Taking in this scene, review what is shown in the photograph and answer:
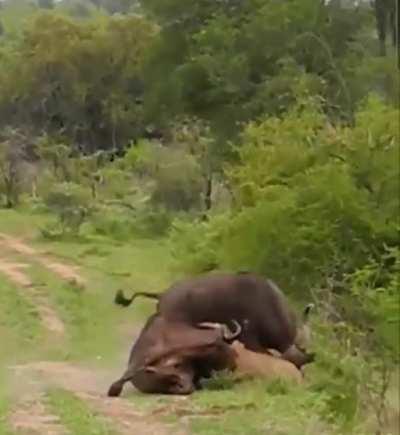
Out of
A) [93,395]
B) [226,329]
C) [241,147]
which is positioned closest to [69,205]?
[241,147]

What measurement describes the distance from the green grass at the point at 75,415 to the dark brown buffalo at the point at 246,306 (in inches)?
82.0

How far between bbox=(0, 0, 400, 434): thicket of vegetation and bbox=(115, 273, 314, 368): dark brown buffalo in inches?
48.2

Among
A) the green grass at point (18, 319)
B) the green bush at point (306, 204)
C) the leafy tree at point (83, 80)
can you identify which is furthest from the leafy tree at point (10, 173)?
the green bush at point (306, 204)

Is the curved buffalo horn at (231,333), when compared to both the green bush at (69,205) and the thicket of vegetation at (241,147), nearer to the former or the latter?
the thicket of vegetation at (241,147)

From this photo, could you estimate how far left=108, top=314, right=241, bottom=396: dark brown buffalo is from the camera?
509 inches

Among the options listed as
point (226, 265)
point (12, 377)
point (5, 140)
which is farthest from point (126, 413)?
point (5, 140)

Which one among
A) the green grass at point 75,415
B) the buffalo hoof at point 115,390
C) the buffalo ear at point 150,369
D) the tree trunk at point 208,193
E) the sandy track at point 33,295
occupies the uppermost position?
the green grass at point 75,415

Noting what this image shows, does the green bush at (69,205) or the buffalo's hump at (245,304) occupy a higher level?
the buffalo's hump at (245,304)

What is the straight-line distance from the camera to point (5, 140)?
1647 inches

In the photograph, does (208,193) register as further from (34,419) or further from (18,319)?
(34,419)

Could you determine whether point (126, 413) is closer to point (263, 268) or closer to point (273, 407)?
point (273, 407)

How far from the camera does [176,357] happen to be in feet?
43.3

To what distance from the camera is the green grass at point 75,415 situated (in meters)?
10.5

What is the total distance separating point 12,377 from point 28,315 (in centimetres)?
493
